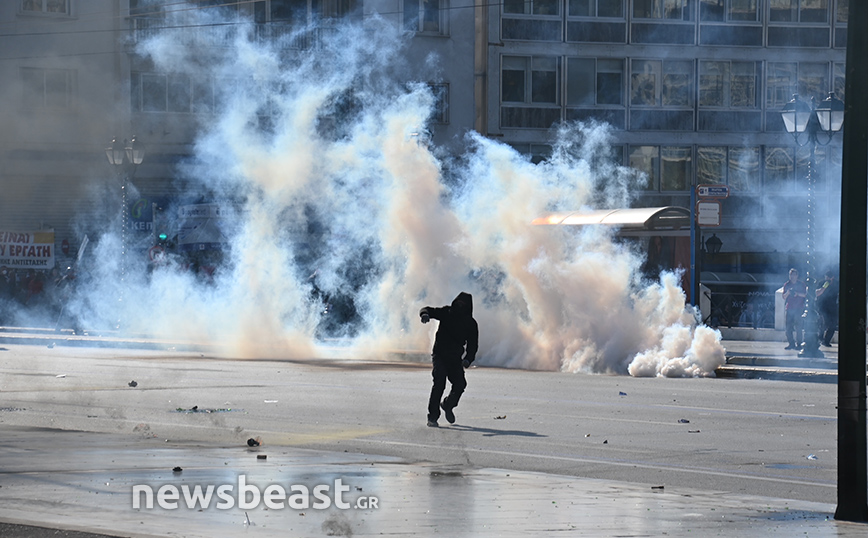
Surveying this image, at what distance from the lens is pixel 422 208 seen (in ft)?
74.6

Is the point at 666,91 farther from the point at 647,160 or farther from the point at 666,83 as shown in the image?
the point at 647,160

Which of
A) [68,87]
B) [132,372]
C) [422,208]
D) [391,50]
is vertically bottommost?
[132,372]

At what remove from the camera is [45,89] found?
14078mm

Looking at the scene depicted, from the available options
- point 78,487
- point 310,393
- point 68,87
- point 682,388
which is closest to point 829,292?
point 682,388

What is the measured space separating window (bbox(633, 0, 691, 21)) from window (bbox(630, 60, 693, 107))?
165 centimetres

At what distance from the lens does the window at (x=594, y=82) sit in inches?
1548

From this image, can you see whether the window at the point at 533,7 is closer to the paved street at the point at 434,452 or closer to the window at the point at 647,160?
the window at the point at 647,160

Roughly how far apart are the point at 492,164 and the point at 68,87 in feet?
33.6

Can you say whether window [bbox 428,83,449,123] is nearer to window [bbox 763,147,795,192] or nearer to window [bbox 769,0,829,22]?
window [bbox 763,147,795,192]

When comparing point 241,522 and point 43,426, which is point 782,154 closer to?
point 43,426

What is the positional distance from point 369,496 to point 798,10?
36557 mm

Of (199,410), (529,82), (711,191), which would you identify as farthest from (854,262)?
(529,82)

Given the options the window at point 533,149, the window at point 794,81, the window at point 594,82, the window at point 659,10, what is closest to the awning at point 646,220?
the window at point 794,81

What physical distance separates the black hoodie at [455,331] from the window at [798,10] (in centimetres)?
3074
